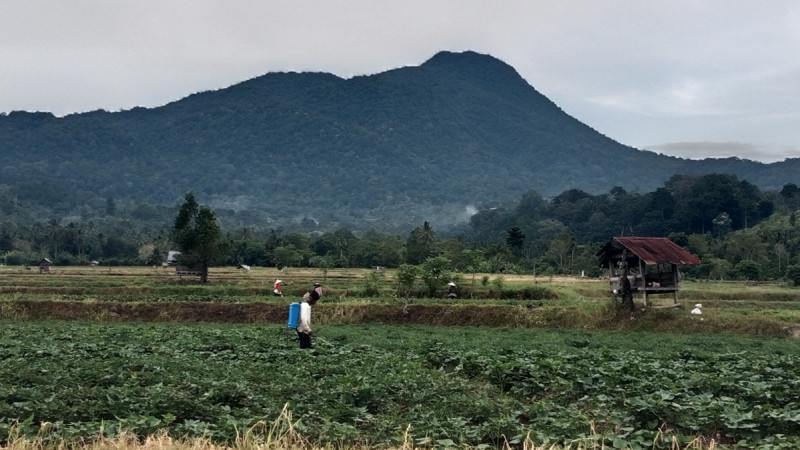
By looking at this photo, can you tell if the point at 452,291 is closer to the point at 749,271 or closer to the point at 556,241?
the point at 749,271

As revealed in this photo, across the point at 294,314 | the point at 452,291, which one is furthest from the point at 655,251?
the point at 294,314

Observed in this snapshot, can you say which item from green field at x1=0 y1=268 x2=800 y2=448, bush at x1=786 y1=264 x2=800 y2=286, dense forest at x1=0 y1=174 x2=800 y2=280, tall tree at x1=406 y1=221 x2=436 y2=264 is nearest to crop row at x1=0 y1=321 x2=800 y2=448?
green field at x1=0 y1=268 x2=800 y2=448

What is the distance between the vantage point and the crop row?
821 centimetres

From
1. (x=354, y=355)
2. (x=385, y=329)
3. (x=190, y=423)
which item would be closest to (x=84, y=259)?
(x=385, y=329)

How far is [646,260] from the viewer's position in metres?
28.6

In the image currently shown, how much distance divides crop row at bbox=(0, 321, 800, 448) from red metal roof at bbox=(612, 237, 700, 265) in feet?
44.6

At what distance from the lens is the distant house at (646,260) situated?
2914 centimetres

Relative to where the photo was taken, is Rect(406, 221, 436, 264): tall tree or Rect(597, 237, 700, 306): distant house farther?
Rect(406, 221, 436, 264): tall tree

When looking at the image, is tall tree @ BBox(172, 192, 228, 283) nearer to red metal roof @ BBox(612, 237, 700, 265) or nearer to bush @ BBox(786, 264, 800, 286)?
red metal roof @ BBox(612, 237, 700, 265)

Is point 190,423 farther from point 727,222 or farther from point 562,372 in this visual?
point 727,222

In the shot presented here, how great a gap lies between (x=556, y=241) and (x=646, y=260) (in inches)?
2061

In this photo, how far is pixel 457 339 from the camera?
21047 mm

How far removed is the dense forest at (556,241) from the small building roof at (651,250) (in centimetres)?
901

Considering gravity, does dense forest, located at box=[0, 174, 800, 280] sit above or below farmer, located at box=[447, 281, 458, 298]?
above
